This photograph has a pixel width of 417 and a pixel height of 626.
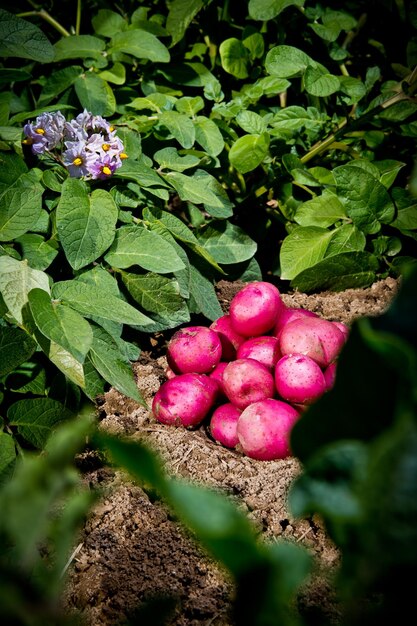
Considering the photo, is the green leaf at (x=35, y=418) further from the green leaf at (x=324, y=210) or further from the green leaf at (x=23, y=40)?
the green leaf at (x=324, y=210)

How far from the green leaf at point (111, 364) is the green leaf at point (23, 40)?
841 mm

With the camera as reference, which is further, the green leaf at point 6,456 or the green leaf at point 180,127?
the green leaf at point 180,127

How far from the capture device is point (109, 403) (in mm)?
1657

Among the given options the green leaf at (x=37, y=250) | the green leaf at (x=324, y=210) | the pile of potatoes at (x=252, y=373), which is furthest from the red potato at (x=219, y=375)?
the green leaf at (x=324, y=210)

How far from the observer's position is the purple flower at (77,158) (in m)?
1.68

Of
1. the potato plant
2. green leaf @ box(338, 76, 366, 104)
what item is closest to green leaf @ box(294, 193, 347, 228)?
the potato plant

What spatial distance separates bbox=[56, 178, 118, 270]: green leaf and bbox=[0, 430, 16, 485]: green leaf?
1.54ft

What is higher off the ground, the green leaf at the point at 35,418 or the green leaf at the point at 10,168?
the green leaf at the point at 10,168

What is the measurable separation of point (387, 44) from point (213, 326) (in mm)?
1675

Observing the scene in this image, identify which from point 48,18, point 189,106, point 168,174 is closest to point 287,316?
point 168,174

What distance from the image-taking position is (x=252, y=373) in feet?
5.33

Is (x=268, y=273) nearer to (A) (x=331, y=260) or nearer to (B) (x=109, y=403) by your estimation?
(A) (x=331, y=260)

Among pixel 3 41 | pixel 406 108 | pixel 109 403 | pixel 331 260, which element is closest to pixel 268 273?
pixel 331 260

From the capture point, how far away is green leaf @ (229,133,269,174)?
2037 millimetres
